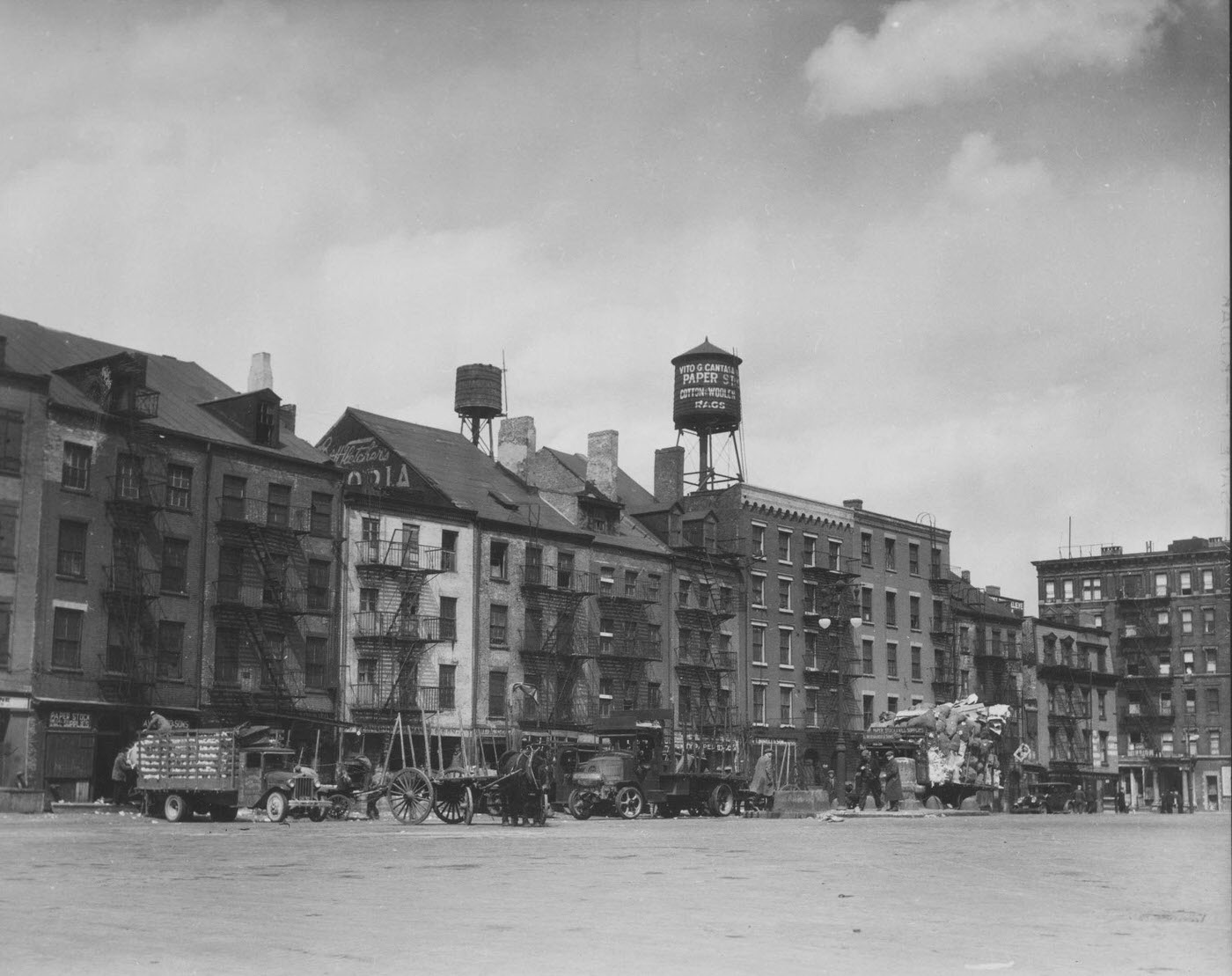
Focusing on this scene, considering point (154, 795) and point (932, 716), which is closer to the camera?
point (154, 795)

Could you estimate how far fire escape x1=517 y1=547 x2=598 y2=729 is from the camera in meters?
58.5

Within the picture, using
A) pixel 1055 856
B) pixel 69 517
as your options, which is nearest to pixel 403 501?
pixel 69 517

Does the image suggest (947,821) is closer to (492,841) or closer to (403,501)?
(492,841)

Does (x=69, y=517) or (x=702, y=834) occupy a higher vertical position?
(x=69, y=517)

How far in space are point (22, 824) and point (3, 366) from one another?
17392mm

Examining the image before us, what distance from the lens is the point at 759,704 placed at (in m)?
69.8

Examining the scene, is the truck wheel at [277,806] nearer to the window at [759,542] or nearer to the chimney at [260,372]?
the chimney at [260,372]

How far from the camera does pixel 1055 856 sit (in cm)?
2203

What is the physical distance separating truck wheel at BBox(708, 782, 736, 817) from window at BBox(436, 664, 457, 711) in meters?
14.9

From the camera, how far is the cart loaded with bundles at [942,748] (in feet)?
169

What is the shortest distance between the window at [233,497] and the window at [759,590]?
28743 millimetres

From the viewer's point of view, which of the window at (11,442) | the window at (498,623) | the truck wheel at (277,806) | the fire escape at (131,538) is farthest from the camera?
the window at (498,623)

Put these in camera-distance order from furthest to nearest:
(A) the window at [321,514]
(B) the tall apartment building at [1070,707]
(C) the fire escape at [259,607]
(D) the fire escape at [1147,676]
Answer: (D) the fire escape at [1147,676] < (B) the tall apartment building at [1070,707] < (A) the window at [321,514] < (C) the fire escape at [259,607]

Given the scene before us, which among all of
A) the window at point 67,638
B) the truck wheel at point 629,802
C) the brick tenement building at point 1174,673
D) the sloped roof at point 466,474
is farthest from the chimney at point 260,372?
the brick tenement building at point 1174,673
